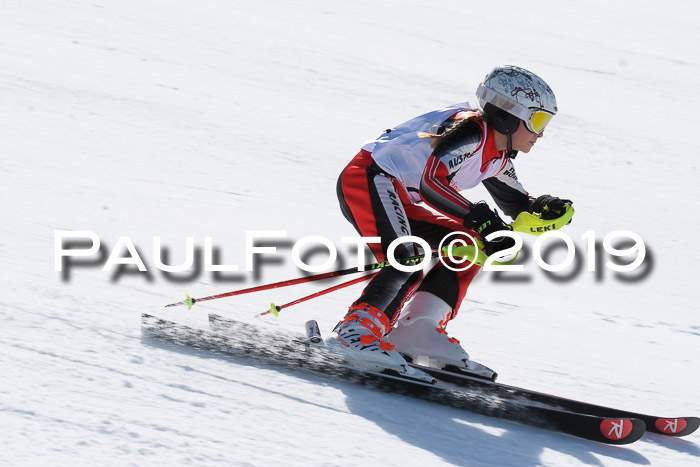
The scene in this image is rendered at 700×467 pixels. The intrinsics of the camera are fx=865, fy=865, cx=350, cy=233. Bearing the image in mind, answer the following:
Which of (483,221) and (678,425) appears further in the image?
(483,221)

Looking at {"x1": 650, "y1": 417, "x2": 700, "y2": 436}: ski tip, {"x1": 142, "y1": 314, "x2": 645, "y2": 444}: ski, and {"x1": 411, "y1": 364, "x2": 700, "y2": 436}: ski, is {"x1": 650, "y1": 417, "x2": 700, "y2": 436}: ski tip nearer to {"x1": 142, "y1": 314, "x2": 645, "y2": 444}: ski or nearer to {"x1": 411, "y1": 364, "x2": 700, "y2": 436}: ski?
{"x1": 411, "y1": 364, "x2": 700, "y2": 436}: ski

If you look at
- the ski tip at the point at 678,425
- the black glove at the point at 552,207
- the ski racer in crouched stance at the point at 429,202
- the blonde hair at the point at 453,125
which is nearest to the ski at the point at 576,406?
the ski tip at the point at 678,425

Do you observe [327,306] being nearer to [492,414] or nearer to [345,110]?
[492,414]

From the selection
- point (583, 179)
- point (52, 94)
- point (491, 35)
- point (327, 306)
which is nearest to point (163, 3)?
point (52, 94)

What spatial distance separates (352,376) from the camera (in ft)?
12.3

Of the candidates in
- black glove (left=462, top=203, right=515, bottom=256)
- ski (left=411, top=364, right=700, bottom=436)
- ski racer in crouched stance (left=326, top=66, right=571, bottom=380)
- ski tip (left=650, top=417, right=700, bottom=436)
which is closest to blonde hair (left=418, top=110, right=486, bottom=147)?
ski racer in crouched stance (left=326, top=66, right=571, bottom=380)

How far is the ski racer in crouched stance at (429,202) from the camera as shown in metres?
3.75

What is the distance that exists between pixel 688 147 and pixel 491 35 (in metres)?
3.62

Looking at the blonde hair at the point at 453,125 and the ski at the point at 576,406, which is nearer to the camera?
the ski at the point at 576,406

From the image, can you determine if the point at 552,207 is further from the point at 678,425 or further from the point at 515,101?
the point at 678,425

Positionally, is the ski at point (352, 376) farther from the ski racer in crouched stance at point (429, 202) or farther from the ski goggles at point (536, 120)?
the ski goggles at point (536, 120)

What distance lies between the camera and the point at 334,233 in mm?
5887

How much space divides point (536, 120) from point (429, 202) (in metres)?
0.59

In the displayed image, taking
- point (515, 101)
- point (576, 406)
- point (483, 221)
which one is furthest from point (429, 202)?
point (576, 406)
